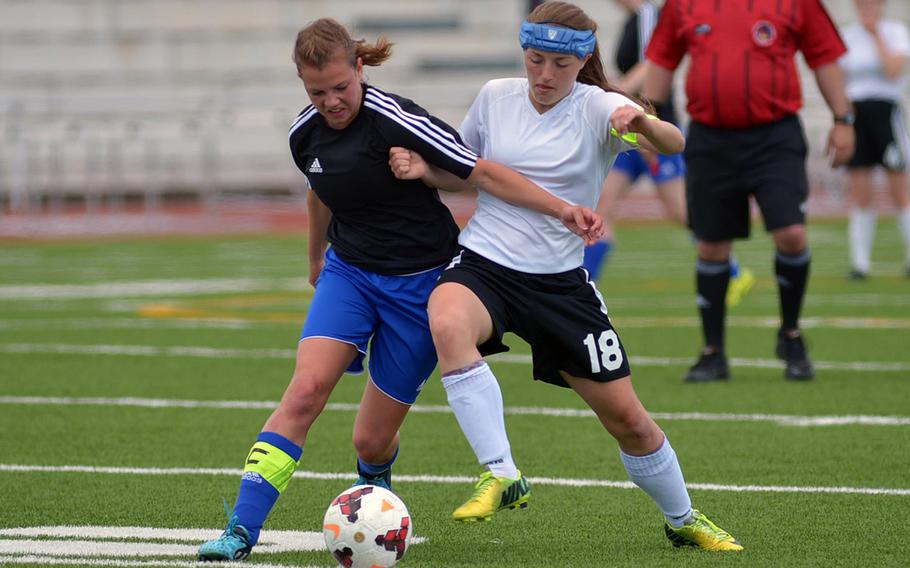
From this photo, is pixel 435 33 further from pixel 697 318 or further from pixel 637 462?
pixel 637 462

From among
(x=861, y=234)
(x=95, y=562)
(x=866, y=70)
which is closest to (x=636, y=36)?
(x=861, y=234)

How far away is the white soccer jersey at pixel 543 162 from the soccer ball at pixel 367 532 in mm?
Result: 916

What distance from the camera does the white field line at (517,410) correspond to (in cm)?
752

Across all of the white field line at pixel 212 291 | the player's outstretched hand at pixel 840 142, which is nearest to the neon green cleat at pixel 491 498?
the player's outstretched hand at pixel 840 142

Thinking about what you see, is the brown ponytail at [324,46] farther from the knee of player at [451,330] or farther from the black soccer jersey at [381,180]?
the knee of player at [451,330]

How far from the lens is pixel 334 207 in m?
5.47

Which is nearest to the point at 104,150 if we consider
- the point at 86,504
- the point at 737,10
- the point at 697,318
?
the point at 697,318

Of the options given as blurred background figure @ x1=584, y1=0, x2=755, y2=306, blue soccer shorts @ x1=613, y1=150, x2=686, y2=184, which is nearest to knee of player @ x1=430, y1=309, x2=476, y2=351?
blurred background figure @ x1=584, y1=0, x2=755, y2=306

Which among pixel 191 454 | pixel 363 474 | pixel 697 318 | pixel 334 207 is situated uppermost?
pixel 334 207

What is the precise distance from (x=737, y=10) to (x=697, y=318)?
3.79 m

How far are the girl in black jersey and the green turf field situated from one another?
1.61 feet

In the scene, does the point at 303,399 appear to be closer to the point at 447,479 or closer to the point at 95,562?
the point at 95,562

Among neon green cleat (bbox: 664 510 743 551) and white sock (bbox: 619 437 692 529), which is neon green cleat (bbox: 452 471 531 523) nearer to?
white sock (bbox: 619 437 692 529)

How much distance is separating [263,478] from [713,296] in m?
4.69
